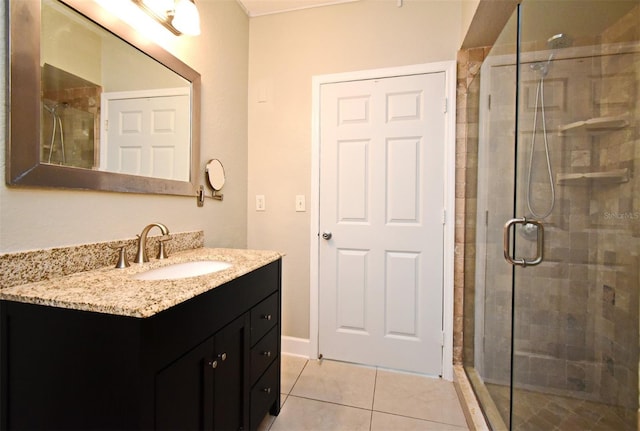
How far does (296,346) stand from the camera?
6.91 ft

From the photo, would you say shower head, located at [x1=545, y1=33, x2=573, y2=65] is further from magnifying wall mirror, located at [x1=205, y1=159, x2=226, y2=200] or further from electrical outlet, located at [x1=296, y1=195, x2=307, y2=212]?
magnifying wall mirror, located at [x1=205, y1=159, x2=226, y2=200]

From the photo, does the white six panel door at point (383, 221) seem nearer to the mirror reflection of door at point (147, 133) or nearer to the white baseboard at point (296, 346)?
the white baseboard at point (296, 346)

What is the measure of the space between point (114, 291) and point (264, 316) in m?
0.66

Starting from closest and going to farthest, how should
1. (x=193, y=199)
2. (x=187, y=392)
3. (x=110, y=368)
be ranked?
(x=110, y=368)
(x=187, y=392)
(x=193, y=199)

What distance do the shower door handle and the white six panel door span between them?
0.52 meters

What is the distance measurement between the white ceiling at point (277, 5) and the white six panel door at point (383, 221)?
1.94ft

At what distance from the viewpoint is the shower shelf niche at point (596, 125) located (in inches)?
51.3

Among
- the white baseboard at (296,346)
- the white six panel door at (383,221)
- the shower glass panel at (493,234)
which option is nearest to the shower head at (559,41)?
the shower glass panel at (493,234)

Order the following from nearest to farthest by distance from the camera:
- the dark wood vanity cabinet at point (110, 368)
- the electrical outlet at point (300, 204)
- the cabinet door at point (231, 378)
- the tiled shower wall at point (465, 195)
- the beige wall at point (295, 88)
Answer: the dark wood vanity cabinet at point (110, 368) < the cabinet door at point (231, 378) < the tiled shower wall at point (465, 195) < the beige wall at point (295, 88) < the electrical outlet at point (300, 204)

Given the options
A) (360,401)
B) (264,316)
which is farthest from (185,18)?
(360,401)

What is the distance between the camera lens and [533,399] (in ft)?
4.52

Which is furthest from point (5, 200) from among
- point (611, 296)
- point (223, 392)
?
point (611, 296)

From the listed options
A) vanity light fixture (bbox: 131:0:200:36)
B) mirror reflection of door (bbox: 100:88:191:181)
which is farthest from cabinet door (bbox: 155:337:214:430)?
vanity light fixture (bbox: 131:0:200:36)

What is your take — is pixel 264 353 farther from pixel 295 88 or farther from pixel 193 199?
pixel 295 88
